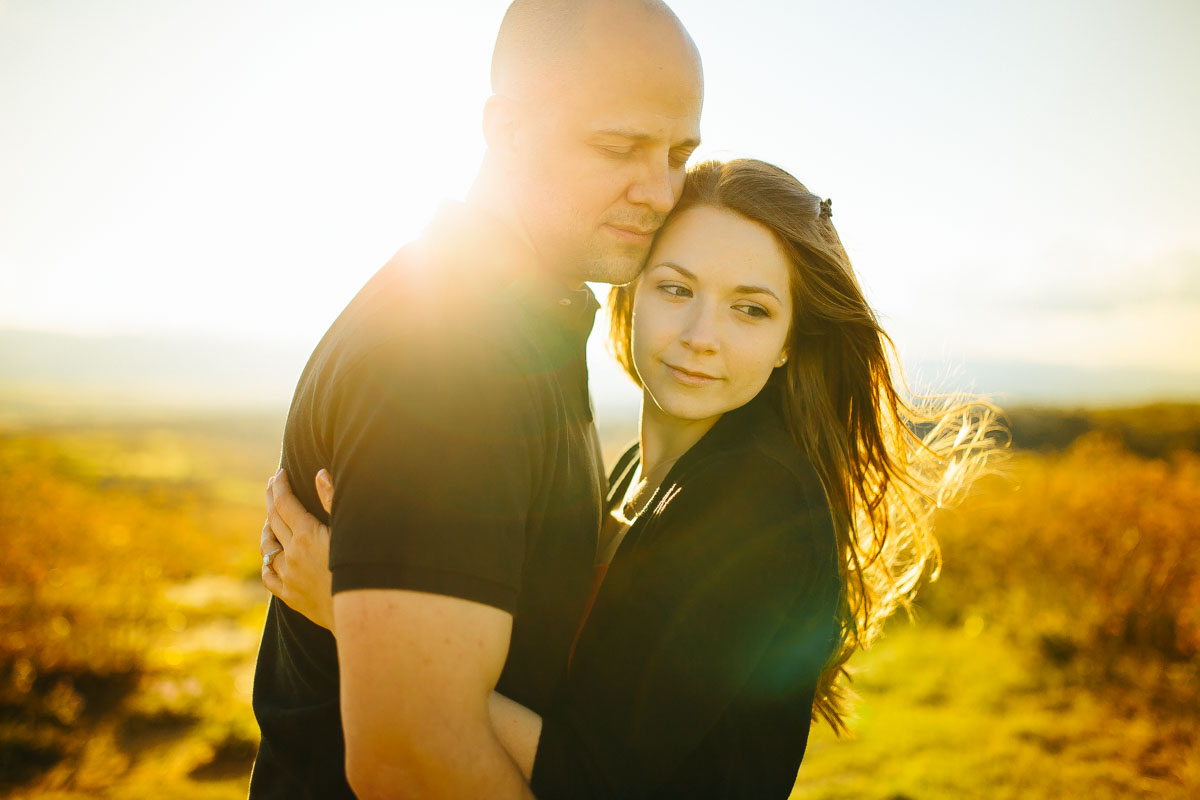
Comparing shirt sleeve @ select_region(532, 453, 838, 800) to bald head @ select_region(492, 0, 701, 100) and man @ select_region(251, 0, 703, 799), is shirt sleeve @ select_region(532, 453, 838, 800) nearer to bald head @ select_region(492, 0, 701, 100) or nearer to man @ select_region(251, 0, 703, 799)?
man @ select_region(251, 0, 703, 799)

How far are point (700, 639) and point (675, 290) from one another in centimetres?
116

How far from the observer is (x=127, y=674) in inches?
224

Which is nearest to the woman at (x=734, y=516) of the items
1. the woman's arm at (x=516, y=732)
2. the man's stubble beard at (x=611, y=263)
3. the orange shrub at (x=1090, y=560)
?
the woman's arm at (x=516, y=732)

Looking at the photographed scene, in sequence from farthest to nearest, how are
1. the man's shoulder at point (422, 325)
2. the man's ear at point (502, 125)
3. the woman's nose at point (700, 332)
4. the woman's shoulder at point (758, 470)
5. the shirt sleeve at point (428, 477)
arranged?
the woman's nose at point (700, 332) < the man's ear at point (502, 125) < the woman's shoulder at point (758, 470) < the man's shoulder at point (422, 325) < the shirt sleeve at point (428, 477)

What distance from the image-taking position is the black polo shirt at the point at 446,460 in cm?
129

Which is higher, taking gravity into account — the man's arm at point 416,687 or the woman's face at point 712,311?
the woman's face at point 712,311

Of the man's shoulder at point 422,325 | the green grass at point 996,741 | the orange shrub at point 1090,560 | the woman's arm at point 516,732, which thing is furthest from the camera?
the orange shrub at point 1090,560

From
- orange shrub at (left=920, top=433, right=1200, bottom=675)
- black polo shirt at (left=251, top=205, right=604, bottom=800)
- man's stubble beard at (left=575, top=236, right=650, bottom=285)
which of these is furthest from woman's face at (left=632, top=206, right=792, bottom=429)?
orange shrub at (left=920, top=433, right=1200, bottom=675)

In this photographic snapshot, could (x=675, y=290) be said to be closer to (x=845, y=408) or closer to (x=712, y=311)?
(x=712, y=311)

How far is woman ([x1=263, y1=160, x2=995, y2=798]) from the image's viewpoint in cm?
168

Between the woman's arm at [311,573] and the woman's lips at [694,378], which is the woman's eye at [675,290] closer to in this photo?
the woman's lips at [694,378]

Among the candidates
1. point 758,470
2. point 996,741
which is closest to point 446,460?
point 758,470

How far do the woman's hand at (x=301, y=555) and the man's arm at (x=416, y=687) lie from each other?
0.33m

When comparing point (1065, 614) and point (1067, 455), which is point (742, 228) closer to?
point (1065, 614)
